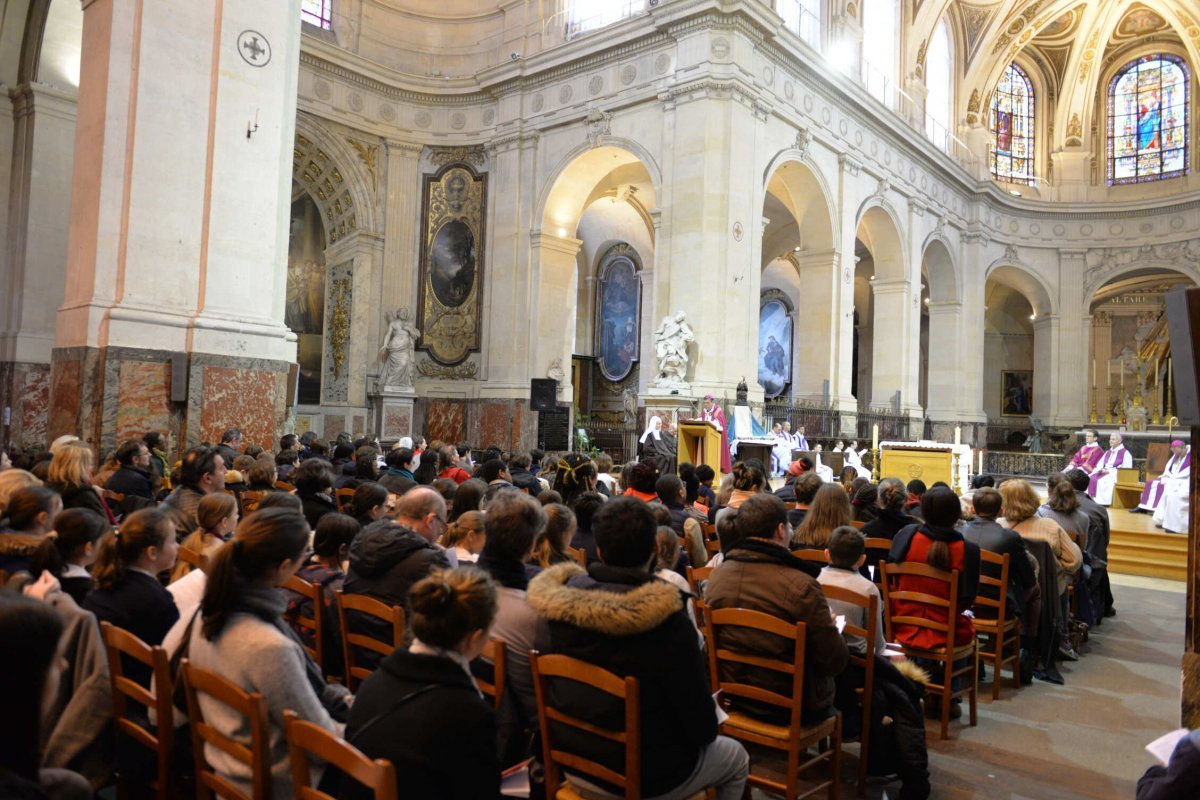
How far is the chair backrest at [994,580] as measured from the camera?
16.1 ft

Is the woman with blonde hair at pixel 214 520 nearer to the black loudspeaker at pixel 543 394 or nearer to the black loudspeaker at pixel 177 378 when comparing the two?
the black loudspeaker at pixel 177 378

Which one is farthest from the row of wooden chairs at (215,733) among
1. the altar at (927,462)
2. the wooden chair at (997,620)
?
the altar at (927,462)

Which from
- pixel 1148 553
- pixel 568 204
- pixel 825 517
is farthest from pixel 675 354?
pixel 825 517

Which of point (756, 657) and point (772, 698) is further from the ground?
point (756, 657)

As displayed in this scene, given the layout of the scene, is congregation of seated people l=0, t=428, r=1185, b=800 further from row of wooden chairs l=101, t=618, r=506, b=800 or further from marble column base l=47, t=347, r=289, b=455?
marble column base l=47, t=347, r=289, b=455

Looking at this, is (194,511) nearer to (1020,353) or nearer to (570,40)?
(570,40)

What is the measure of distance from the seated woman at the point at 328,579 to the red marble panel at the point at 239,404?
5.82 meters

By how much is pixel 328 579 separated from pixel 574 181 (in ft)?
55.1

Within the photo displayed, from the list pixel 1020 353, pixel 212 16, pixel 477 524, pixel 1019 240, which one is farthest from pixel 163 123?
pixel 1020 353

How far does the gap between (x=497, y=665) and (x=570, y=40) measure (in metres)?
18.1

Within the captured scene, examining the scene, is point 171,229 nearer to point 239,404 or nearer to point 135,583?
point 239,404

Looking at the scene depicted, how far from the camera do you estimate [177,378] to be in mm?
8906

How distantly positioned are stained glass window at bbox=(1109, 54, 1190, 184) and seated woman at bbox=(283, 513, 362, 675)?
32.8m

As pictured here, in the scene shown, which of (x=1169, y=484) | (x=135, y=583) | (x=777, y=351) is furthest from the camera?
(x=777, y=351)
